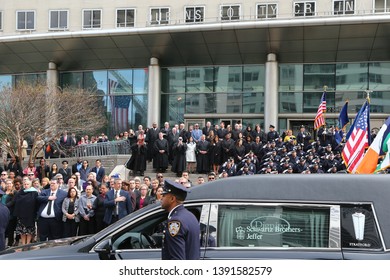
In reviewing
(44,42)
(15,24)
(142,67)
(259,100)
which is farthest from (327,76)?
(15,24)

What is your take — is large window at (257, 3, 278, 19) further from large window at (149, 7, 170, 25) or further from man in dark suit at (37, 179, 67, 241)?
man in dark suit at (37, 179, 67, 241)

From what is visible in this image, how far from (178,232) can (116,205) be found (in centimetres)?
659

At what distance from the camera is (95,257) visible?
175 inches

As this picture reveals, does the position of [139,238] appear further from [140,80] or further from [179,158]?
[140,80]

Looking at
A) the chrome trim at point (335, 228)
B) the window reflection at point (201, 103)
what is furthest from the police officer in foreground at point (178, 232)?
the window reflection at point (201, 103)

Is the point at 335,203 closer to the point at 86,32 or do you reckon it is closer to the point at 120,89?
the point at 86,32

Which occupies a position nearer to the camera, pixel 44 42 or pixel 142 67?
pixel 44 42

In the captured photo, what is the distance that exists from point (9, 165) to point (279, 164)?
443 inches

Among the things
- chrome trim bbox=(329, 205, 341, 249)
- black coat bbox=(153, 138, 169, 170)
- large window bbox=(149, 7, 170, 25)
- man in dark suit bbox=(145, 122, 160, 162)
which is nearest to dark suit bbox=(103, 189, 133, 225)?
chrome trim bbox=(329, 205, 341, 249)

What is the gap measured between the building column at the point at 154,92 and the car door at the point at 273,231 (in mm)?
27244

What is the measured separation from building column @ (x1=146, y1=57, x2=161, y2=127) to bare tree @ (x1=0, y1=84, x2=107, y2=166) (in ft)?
20.7

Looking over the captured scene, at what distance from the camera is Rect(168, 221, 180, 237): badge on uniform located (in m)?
3.49

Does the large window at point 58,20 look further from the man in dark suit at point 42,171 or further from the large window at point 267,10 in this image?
the man in dark suit at point 42,171

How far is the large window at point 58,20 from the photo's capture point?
31.8 m
